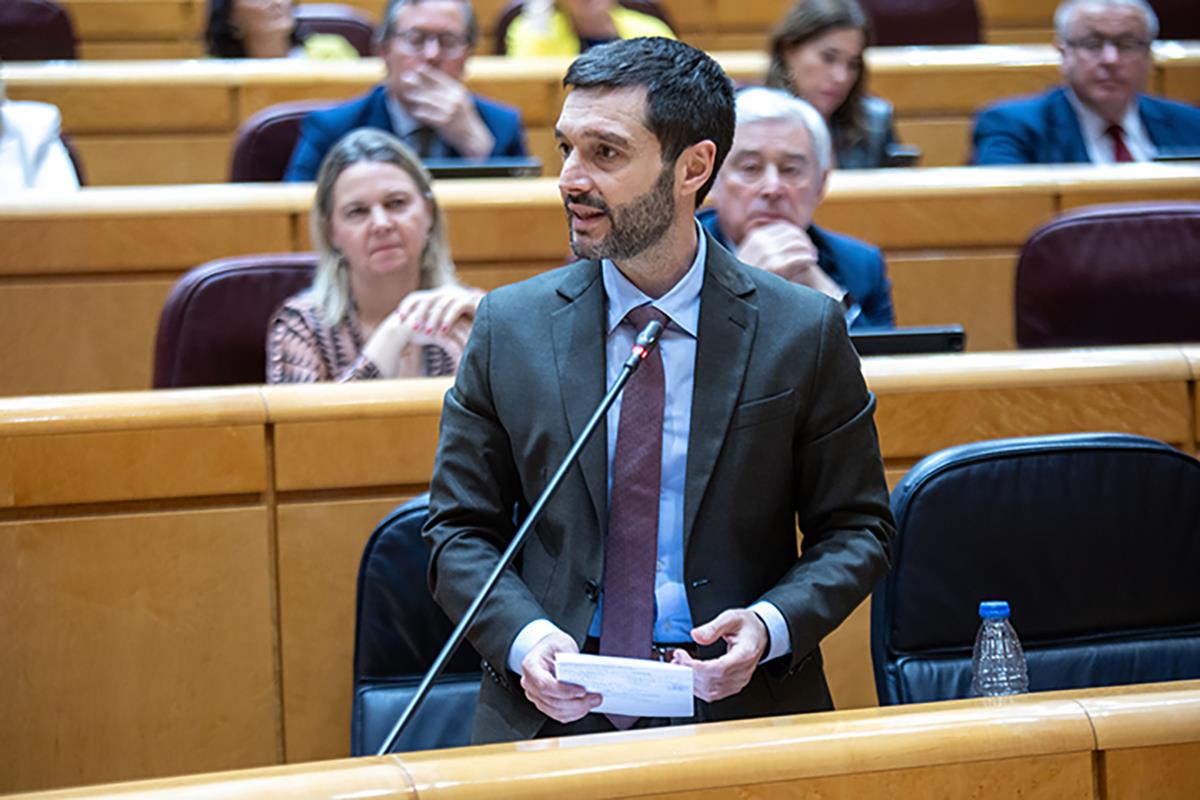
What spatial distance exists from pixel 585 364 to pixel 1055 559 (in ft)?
1.31

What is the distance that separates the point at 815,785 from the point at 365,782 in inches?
7.8

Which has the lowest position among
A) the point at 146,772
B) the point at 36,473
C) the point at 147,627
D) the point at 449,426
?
the point at 146,772

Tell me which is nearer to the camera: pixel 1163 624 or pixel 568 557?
pixel 568 557

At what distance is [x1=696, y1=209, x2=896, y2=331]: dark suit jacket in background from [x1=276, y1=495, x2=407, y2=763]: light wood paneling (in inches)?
20.5

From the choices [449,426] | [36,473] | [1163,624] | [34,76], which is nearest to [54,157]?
[34,76]

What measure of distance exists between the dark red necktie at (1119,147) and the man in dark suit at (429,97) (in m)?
0.84

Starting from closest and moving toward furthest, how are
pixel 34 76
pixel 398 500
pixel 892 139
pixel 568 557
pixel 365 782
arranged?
pixel 365 782
pixel 568 557
pixel 398 500
pixel 892 139
pixel 34 76

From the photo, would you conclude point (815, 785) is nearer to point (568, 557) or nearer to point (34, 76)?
point (568, 557)

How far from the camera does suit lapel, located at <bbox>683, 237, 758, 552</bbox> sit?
36.6 inches

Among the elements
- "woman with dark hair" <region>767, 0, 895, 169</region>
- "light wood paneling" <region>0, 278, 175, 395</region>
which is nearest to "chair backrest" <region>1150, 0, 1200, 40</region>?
"woman with dark hair" <region>767, 0, 895, 169</region>

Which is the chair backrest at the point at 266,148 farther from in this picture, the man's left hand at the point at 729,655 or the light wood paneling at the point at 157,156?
the man's left hand at the point at 729,655

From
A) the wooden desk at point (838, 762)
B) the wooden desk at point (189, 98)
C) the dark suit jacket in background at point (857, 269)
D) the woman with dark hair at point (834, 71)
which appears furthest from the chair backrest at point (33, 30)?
the wooden desk at point (838, 762)

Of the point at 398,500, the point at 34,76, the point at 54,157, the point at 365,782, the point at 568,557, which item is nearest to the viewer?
the point at 365,782

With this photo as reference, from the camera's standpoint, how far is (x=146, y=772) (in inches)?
48.8
